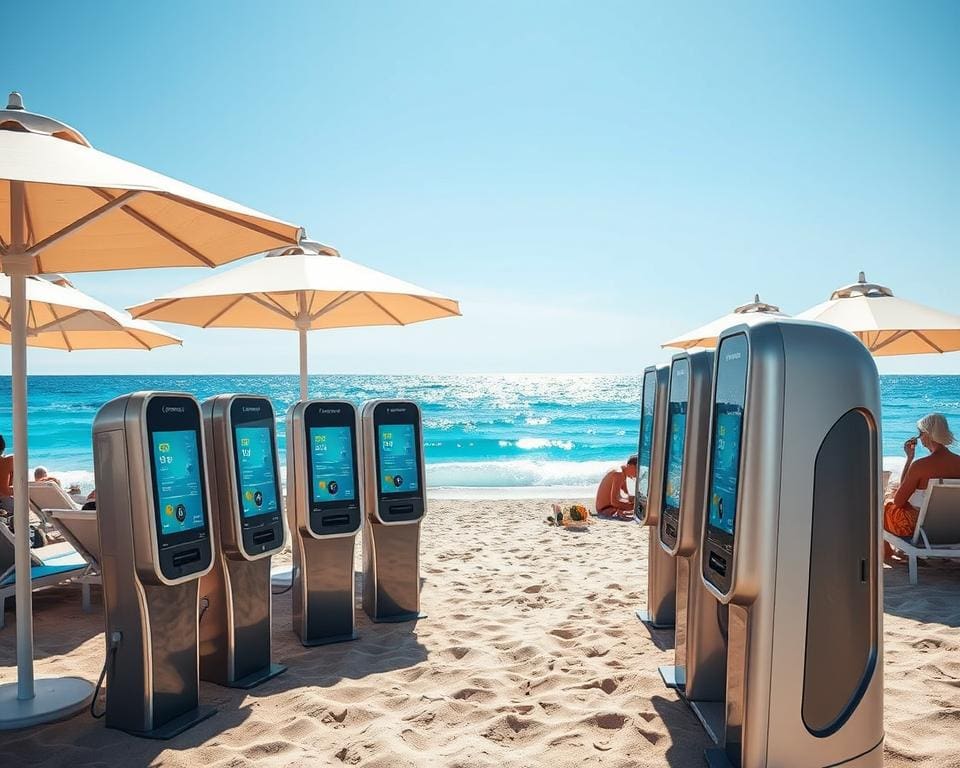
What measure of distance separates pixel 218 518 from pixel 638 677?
7.36 ft

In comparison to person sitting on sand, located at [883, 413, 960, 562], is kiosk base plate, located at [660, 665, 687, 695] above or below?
below

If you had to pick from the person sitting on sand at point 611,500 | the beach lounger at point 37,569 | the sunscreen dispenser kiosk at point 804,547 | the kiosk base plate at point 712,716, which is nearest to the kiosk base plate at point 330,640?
the beach lounger at point 37,569

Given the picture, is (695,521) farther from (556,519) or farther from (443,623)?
(556,519)

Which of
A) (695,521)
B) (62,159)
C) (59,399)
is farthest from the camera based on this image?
(59,399)

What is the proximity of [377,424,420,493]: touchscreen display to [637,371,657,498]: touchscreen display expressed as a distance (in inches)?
57.5

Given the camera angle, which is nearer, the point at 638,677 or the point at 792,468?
the point at 792,468

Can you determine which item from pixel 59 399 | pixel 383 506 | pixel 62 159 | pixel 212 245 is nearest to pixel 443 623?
pixel 383 506

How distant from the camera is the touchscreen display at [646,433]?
4320mm

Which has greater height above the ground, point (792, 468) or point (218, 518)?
point (792, 468)

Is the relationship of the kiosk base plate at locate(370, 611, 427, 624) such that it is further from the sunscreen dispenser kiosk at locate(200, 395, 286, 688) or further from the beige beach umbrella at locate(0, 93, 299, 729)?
the beige beach umbrella at locate(0, 93, 299, 729)

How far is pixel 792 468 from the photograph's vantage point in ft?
7.96

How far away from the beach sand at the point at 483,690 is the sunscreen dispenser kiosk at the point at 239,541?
0.16 m

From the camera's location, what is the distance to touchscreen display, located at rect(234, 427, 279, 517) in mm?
3887

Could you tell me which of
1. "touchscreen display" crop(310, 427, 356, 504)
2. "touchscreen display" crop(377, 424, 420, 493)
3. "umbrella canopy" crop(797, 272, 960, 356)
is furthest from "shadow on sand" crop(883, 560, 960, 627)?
"touchscreen display" crop(310, 427, 356, 504)
